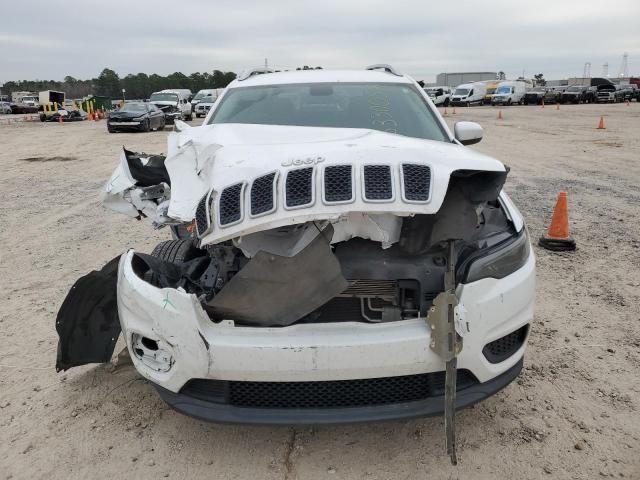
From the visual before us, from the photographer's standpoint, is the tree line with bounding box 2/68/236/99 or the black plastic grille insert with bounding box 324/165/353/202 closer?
the black plastic grille insert with bounding box 324/165/353/202

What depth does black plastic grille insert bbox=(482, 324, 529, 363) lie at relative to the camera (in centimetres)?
238

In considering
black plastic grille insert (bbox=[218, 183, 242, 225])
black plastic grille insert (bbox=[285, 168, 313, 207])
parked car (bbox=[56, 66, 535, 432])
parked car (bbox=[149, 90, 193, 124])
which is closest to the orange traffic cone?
parked car (bbox=[56, 66, 535, 432])

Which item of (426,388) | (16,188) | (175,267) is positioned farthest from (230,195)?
(16,188)

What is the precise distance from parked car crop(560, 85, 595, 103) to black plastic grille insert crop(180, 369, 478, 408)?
45344mm

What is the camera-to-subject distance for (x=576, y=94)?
4162cm

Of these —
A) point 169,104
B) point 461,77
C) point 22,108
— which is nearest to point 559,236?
point 169,104

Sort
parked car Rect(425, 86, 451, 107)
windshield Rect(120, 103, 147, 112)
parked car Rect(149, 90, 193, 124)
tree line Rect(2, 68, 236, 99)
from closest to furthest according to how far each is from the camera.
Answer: windshield Rect(120, 103, 147, 112) → parked car Rect(149, 90, 193, 124) → parked car Rect(425, 86, 451, 107) → tree line Rect(2, 68, 236, 99)

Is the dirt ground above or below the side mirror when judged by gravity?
below

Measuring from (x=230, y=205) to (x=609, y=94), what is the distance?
156ft

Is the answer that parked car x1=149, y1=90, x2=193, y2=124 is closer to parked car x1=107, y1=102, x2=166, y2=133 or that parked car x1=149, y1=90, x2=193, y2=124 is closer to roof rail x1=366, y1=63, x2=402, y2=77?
parked car x1=107, y1=102, x2=166, y2=133

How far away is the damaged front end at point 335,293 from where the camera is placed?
219 cm

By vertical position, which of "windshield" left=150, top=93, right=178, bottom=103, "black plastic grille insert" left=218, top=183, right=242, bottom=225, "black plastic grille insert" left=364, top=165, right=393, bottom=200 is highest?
"windshield" left=150, top=93, right=178, bottom=103

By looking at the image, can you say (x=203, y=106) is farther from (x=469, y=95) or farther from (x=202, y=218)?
(x=202, y=218)

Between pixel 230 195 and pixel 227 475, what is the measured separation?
1252mm
